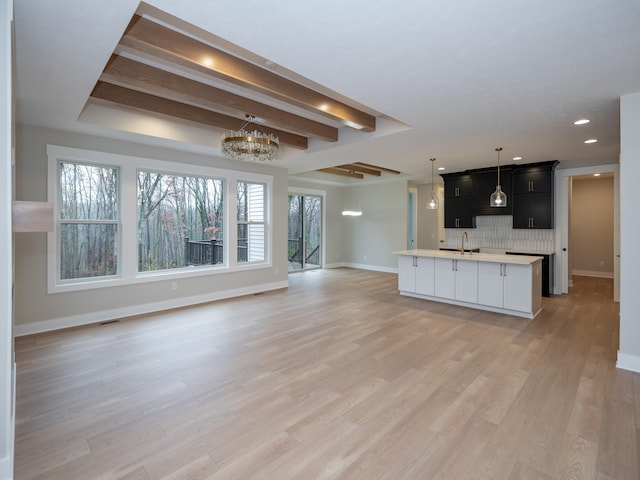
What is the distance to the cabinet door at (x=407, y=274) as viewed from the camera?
6.14 meters

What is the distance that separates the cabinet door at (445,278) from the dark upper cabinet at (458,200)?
2354 millimetres

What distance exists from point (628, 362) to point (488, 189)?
182 inches

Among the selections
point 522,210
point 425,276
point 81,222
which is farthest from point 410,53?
point 522,210

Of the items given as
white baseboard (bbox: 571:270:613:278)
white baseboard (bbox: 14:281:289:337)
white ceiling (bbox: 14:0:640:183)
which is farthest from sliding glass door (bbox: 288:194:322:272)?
white baseboard (bbox: 571:270:613:278)

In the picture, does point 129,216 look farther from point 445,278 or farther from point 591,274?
point 591,274

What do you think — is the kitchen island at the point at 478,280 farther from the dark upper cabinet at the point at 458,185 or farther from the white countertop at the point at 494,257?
the dark upper cabinet at the point at 458,185

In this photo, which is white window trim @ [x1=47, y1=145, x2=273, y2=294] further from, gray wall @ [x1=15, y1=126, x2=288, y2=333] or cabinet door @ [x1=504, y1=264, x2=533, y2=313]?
cabinet door @ [x1=504, y1=264, x2=533, y2=313]

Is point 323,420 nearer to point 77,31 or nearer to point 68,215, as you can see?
point 77,31

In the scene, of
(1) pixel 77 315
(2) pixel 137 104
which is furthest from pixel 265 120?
(1) pixel 77 315

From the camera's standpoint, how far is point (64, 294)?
14.2 ft

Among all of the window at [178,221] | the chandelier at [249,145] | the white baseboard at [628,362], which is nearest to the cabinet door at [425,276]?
the white baseboard at [628,362]

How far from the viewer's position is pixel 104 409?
247 cm

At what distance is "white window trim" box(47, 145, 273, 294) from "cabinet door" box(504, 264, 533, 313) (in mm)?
4453

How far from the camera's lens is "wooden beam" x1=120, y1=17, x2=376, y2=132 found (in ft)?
7.96
